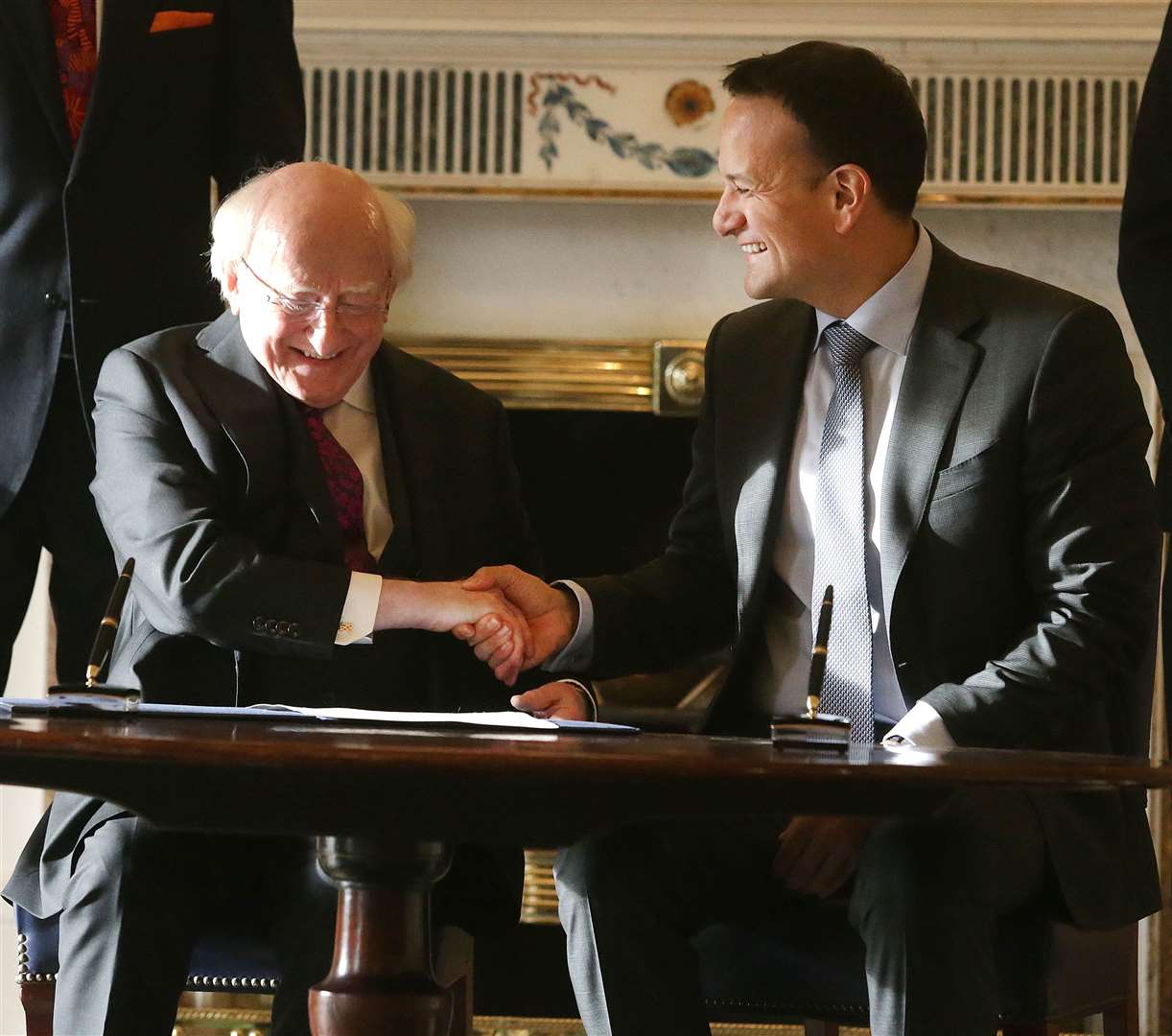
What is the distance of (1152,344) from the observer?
2062 millimetres

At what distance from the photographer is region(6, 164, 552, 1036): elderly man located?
1.47m

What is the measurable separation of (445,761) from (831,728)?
1.13ft

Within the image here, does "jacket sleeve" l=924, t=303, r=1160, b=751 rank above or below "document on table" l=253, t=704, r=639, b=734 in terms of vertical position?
above

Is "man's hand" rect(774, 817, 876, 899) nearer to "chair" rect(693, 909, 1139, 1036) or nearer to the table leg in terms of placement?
"chair" rect(693, 909, 1139, 1036)

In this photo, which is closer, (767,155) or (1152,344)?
(767,155)

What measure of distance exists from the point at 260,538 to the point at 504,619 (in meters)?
0.27

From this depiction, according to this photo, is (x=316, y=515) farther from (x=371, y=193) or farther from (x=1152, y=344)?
(x=1152, y=344)

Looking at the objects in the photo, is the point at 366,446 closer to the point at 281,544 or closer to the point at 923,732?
the point at 281,544

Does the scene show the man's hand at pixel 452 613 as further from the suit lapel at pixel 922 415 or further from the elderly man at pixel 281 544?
the suit lapel at pixel 922 415

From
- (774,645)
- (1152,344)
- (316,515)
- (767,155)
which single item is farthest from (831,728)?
(1152,344)

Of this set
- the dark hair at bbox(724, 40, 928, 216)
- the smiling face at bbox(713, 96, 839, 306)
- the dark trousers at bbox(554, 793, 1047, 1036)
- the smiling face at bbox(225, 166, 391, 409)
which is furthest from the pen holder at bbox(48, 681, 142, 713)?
the dark hair at bbox(724, 40, 928, 216)

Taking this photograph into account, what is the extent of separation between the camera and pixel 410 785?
3.48 ft

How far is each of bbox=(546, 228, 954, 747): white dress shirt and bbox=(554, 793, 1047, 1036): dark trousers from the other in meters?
0.28

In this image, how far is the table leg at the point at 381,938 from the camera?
1.21 m
